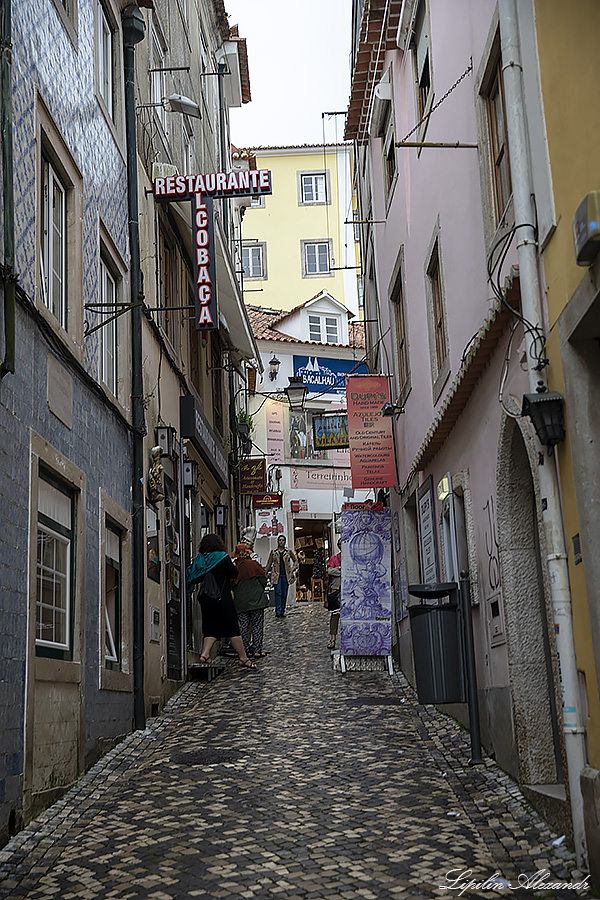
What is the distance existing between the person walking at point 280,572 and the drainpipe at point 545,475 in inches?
679

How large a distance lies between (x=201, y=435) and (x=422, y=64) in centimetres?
676

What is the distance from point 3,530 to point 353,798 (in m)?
3.11

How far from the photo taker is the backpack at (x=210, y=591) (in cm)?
1482

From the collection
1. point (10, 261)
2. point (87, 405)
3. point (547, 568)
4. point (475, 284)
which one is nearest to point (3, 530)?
point (10, 261)

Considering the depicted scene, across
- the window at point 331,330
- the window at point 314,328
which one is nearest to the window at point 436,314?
the window at point 314,328

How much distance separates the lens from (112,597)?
11.2 meters

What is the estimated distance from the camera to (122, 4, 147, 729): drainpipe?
37.8 ft

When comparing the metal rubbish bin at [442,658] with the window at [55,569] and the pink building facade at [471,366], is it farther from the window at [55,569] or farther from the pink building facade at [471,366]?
the window at [55,569]

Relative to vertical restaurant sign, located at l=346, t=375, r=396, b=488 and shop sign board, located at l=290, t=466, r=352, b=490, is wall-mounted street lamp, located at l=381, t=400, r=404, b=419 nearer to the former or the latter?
vertical restaurant sign, located at l=346, t=375, r=396, b=488

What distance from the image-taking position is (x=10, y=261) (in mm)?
7434

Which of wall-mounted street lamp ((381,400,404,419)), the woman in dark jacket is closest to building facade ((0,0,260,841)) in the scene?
the woman in dark jacket

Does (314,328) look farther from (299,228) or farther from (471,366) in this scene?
(471,366)

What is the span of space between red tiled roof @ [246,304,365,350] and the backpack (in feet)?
71.8

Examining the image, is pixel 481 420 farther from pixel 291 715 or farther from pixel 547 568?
pixel 291 715
